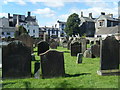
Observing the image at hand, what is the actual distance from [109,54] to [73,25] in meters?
54.3

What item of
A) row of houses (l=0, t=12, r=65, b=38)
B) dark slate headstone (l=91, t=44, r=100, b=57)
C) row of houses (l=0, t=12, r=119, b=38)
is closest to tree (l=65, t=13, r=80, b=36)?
row of houses (l=0, t=12, r=119, b=38)

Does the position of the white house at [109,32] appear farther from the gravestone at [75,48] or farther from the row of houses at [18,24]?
the gravestone at [75,48]

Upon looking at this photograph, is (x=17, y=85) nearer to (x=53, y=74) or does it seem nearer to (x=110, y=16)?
(x=53, y=74)

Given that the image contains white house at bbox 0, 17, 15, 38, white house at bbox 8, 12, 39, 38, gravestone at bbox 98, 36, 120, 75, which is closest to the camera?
gravestone at bbox 98, 36, 120, 75

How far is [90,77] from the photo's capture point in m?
7.59

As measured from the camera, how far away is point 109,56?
8.27m

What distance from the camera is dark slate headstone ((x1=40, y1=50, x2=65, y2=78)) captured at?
300 inches

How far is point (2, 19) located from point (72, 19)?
27.7 metres

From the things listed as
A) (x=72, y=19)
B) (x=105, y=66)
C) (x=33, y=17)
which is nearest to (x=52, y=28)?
(x=33, y=17)

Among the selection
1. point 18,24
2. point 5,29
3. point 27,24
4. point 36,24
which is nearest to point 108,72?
point 5,29


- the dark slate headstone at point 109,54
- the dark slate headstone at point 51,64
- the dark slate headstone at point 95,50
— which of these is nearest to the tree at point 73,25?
the dark slate headstone at point 95,50

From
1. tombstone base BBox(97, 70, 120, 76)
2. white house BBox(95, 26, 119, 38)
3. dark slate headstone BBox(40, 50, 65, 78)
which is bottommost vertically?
tombstone base BBox(97, 70, 120, 76)

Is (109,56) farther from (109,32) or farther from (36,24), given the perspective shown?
(36,24)

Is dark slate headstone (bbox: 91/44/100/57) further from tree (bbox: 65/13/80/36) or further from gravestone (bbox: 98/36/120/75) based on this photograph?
tree (bbox: 65/13/80/36)
